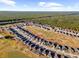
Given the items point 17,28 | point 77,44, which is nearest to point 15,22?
point 17,28

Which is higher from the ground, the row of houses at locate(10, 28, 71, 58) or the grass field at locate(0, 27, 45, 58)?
the grass field at locate(0, 27, 45, 58)

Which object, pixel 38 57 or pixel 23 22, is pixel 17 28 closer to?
pixel 23 22

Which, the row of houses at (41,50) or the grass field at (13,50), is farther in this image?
the row of houses at (41,50)

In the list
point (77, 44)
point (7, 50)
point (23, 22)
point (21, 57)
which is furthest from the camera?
point (23, 22)

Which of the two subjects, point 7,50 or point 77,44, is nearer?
point 7,50

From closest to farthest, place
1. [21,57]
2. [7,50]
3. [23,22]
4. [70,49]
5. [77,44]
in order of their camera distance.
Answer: [21,57]
[7,50]
[70,49]
[77,44]
[23,22]

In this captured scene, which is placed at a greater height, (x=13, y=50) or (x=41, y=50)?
(x=13, y=50)

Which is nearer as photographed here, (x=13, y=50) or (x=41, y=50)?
(x=13, y=50)

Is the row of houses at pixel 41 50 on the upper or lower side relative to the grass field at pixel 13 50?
lower

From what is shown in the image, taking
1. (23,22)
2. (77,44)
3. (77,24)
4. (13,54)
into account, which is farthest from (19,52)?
(77,24)

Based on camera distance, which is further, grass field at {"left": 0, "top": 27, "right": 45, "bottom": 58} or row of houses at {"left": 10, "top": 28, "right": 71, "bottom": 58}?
row of houses at {"left": 10, "top": 28, "right": 71, "bottom": 58}
